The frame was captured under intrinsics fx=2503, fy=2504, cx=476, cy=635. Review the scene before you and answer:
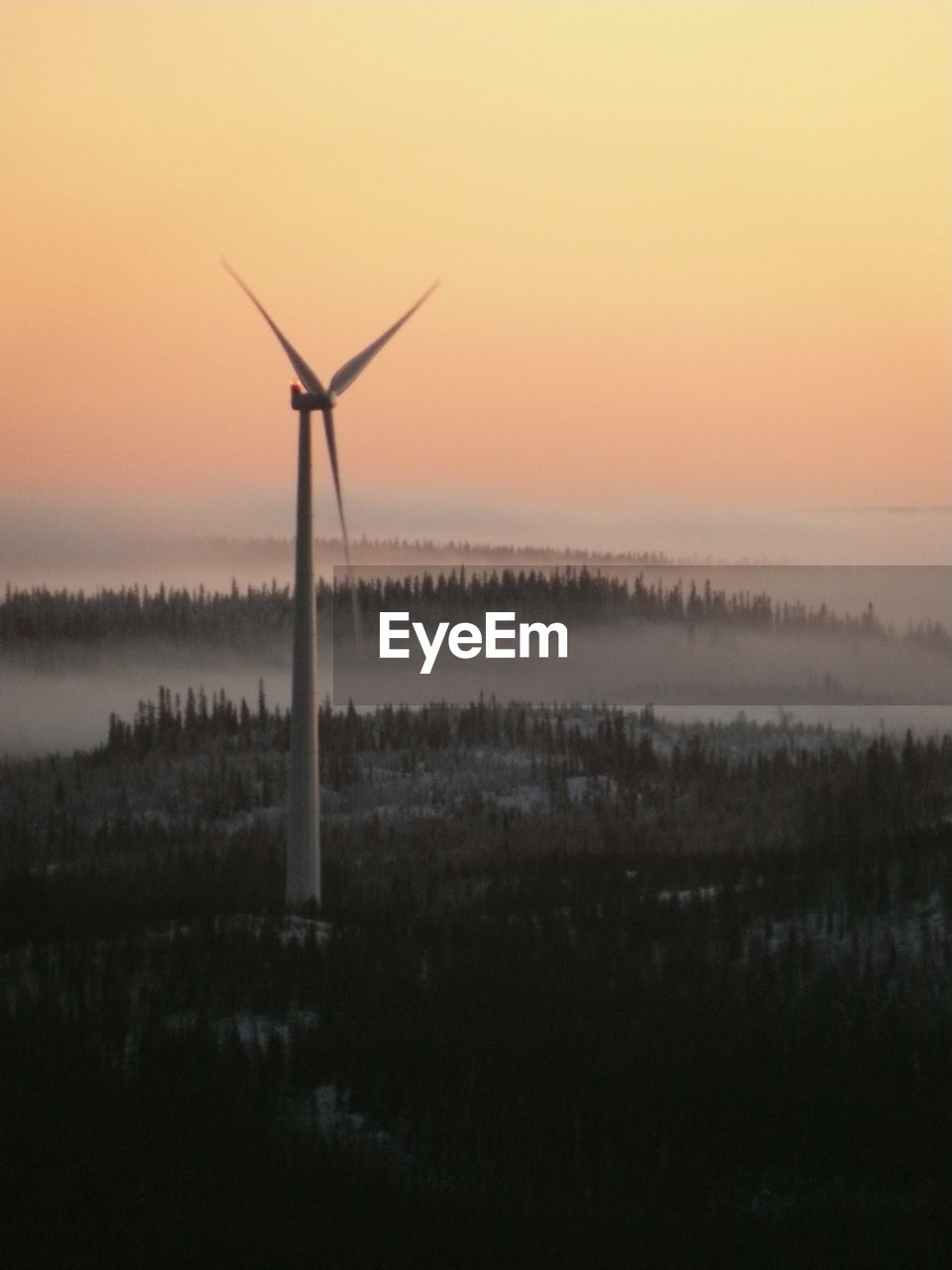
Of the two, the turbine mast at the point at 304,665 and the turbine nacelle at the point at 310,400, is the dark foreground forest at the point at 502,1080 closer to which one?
the turbine mast at the point at 304,665

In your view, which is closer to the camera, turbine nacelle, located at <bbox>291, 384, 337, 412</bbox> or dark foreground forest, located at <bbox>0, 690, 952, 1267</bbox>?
dark foreground forest, located at <bbox>0, 690, 952, 1267</bbox>

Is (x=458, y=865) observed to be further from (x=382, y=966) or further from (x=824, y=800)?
(x=382, y=966)

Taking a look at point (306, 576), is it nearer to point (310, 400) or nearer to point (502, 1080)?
point (310, 400)

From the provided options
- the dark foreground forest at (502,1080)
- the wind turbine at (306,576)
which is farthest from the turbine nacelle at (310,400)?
the dark foreground forest at (502,1080)

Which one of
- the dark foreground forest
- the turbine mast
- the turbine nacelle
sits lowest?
the dark foreground forest

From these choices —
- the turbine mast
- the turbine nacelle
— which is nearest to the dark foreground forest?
the turbine mast

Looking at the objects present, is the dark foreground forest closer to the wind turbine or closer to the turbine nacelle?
the wind turbine

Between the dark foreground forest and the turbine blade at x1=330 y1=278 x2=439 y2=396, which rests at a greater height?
the turbine blade at x1=330 y1=278 x2=439 y2=396

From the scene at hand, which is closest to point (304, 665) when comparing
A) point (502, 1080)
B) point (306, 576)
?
point (306, 576)

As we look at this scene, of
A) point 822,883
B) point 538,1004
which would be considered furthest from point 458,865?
point 538,1004
